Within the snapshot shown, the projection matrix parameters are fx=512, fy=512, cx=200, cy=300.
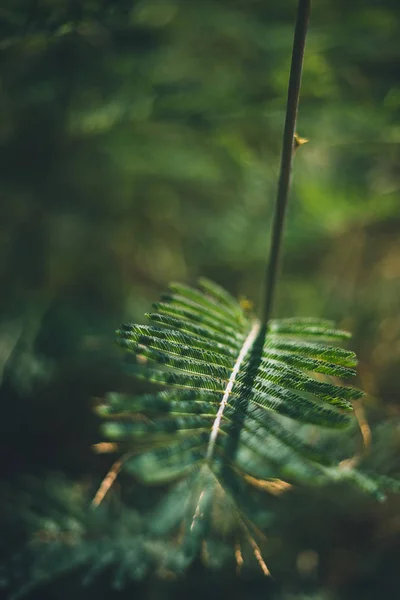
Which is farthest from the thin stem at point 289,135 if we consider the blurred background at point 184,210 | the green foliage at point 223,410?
the blurred background at point 184,210

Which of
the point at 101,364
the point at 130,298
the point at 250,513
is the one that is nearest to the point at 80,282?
the point at 130,298

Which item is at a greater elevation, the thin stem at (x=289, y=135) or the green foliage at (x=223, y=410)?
the thin stem at (x=289, y=135)

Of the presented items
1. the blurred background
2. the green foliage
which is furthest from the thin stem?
the blurred background

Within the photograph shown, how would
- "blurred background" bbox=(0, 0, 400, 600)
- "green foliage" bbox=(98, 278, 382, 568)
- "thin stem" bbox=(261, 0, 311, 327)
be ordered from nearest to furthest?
"green foliage" bbox=(98, 278, 382, 568) → "thin stem" bbox=(261, 0, 311, 327) → "blurred background" bbox=(0, 0, 400, 600)

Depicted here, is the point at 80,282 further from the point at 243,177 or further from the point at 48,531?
the point at 48,531

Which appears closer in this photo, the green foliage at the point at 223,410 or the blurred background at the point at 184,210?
the green foliage at the point at 223,410

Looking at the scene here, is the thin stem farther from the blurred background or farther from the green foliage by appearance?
the blurred background

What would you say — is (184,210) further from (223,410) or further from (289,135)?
(223,410)

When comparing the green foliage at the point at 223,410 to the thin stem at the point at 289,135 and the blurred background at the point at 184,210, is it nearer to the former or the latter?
the thin stem at the point at 289,135
